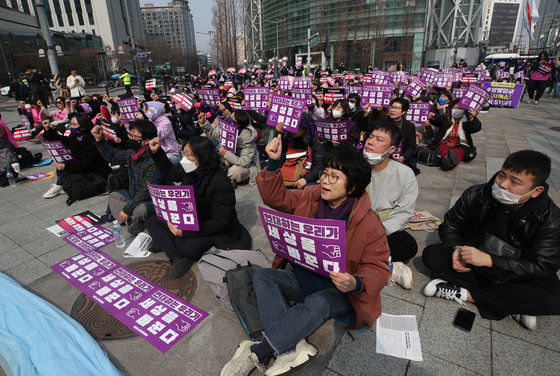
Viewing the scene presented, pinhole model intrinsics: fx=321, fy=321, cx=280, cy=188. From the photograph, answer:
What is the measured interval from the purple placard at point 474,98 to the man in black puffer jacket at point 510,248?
421cm

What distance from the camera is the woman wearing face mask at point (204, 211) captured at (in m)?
3.28

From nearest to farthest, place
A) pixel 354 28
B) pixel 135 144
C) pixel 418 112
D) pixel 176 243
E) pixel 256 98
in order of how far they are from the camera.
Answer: pixel 176 243, pixel 135 144, pixel 418 112, pixel 256 98, pixel 354 28

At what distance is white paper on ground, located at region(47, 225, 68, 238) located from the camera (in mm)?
4410

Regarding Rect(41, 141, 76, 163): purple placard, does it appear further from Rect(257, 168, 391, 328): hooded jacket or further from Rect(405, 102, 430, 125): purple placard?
Rect(405, 102, 430, 125): purple placard

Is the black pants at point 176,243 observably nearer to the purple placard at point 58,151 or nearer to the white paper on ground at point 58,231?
the white paper on ground at point 58,231

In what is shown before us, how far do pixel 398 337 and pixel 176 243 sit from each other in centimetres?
231

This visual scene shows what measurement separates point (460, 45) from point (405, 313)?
75143 millimetres

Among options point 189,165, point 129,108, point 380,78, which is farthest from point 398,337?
point 380,78

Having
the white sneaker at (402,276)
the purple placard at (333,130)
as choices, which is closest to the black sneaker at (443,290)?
the white sneaker at (402,276)

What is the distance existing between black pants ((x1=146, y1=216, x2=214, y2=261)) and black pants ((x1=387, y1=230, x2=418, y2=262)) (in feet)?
Answer: 6.20

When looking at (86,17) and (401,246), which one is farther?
(86,17)

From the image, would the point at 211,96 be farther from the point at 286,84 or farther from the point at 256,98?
the point at 286,84

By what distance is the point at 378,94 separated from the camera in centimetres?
717

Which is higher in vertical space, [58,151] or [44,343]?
[58,151]
